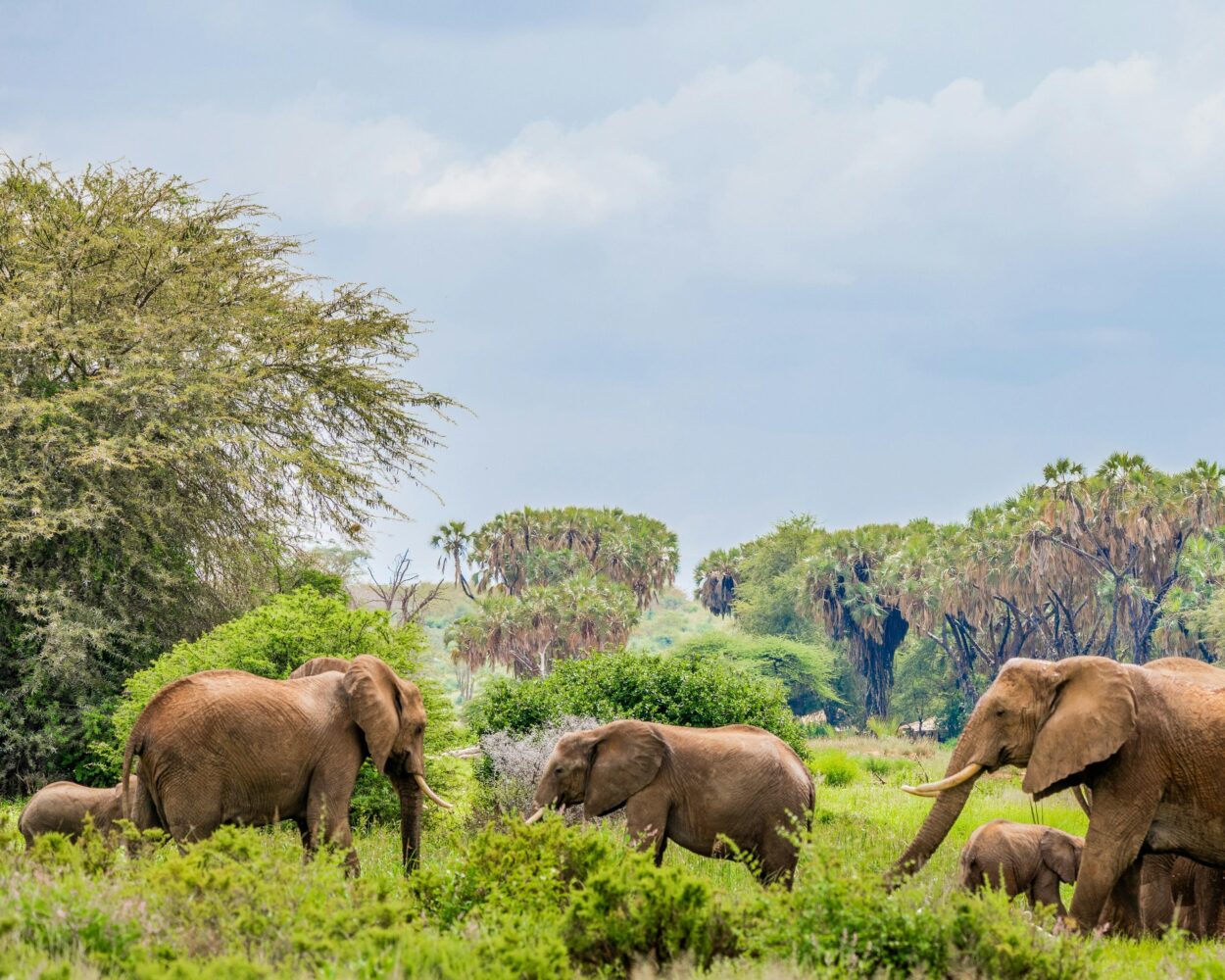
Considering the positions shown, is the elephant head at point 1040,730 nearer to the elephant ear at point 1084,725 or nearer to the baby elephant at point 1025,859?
the elephant ear at point 1084,725

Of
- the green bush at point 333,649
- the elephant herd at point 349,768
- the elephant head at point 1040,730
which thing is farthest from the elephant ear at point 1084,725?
the green bush at point 333,649

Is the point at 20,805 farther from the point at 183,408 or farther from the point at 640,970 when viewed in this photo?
the point at 640,970

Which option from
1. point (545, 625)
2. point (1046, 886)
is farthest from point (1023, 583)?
point (1046, 886)

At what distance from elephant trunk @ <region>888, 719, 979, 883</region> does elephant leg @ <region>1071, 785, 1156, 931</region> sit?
830 mm

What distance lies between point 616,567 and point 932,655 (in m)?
16.4

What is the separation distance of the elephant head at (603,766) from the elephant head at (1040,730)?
6.52ft

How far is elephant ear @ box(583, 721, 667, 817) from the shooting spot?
9.65 meters

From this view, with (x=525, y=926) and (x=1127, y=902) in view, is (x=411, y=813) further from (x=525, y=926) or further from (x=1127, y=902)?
(x=1127, y=902)

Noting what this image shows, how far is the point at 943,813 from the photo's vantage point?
343 inches

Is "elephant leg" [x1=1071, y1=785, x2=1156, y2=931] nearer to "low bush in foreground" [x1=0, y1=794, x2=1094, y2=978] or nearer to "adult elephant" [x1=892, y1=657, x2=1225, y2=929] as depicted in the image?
"adult elephant" [x1=892, y1=657, x2=1225, y2=929]

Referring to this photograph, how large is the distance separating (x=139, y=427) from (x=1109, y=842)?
19.5 metres

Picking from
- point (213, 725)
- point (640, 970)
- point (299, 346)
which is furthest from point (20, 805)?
point (640, 970)

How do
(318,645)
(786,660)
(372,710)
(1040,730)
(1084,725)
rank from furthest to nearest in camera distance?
1. (786,660)
2. (318,645)
3. (372,710)
4. (1040,730)
5. (1084,725)

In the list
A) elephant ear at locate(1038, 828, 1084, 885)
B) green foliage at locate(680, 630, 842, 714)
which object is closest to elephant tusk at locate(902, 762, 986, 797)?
elephant ear at locate(1038, 828, 1084, 885)
